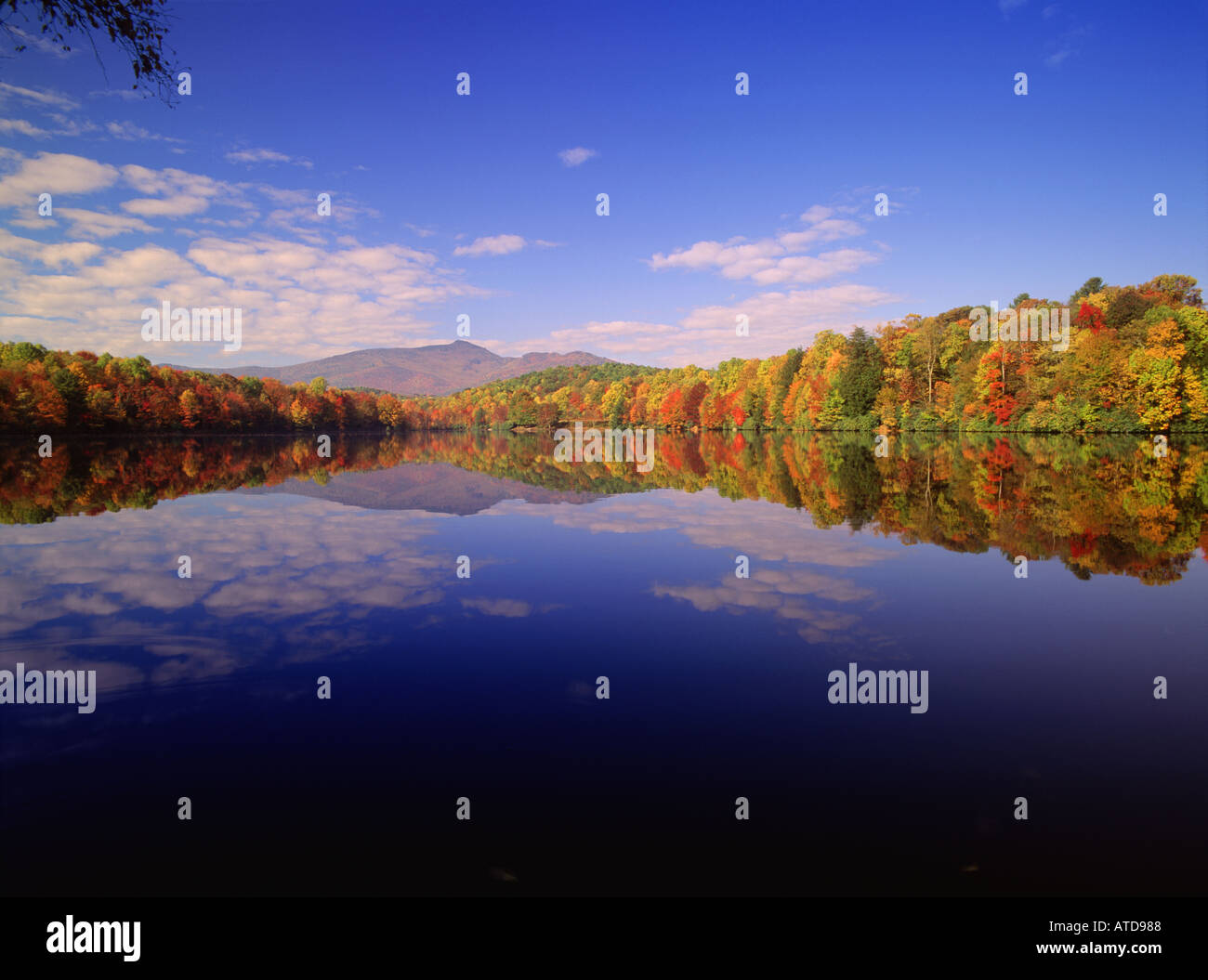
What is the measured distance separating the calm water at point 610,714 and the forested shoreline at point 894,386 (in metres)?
51.5

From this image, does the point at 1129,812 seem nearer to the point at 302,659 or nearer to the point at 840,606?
the point at 840,606

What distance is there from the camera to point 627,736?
600 centimetres

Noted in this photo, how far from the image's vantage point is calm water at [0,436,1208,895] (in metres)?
4.33

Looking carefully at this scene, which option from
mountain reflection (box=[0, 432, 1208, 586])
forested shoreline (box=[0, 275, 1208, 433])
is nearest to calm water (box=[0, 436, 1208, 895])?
mountain reflection (box=[0, 432, 1208, 586])

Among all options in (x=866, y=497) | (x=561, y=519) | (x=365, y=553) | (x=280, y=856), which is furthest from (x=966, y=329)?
(x=280, y=856)

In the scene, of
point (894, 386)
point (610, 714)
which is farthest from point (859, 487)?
point (894, 386)

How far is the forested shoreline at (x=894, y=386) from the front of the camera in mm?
55031

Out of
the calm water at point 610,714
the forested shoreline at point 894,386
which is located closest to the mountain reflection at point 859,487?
the calm water at point 610,714

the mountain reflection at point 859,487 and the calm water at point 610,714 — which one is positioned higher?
the mountain reflection at point 859,487

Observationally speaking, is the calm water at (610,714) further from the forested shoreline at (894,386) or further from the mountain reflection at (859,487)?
the forested shoreline at (894,386)

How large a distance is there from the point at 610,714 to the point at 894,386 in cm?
8484

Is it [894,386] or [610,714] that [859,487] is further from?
[894,386]
